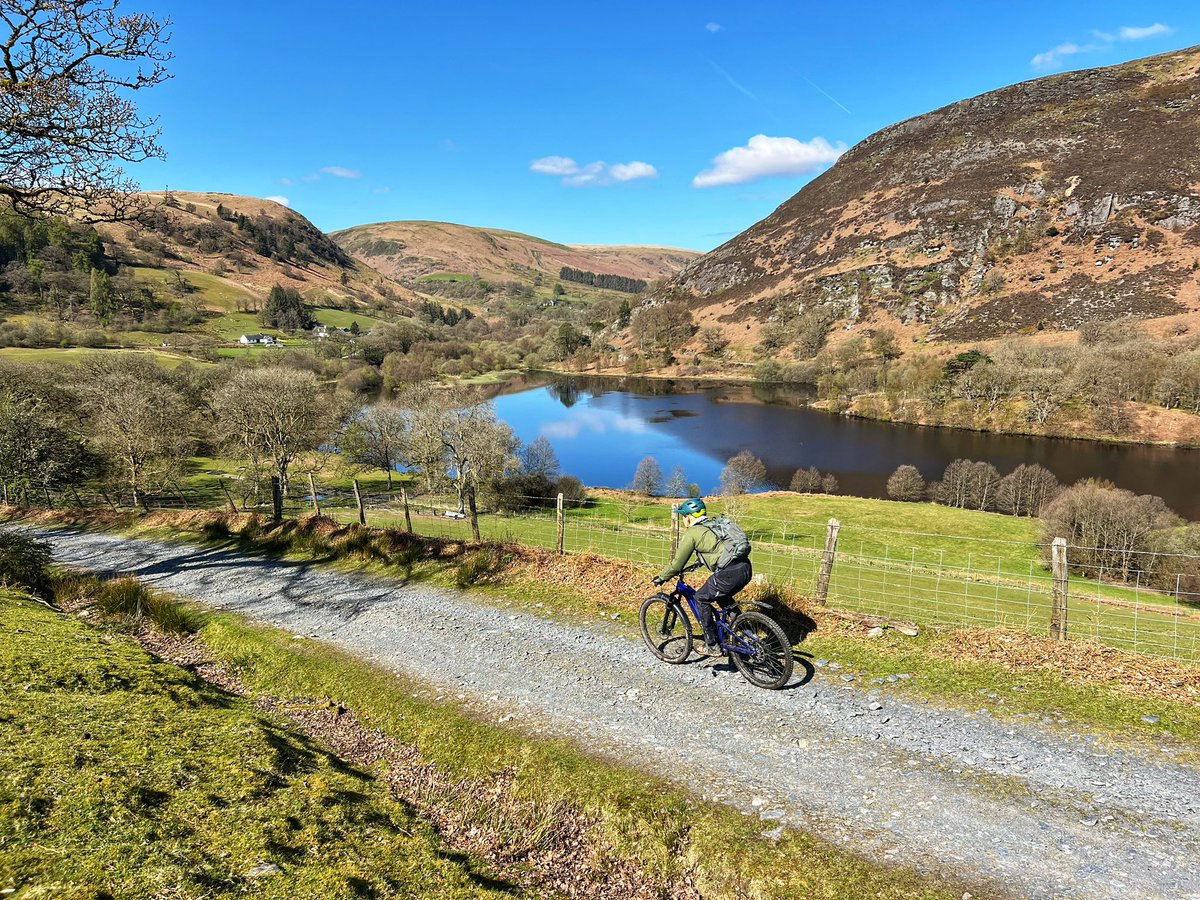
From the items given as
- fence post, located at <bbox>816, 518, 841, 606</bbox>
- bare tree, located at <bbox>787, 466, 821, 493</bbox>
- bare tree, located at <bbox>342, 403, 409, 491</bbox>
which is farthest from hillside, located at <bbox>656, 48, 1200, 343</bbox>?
fence post, located at <bbox>816, 518, 841, 606</bbox>

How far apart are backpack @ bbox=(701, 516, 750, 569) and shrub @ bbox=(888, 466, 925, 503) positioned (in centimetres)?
5689

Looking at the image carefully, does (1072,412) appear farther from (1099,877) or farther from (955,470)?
(1099,877)

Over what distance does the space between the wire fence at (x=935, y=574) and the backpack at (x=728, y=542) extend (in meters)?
2.90

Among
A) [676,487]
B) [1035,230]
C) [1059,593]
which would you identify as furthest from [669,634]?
[1035,230]

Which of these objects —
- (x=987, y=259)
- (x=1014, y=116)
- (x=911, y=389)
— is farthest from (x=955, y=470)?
(x=1014, y=116)

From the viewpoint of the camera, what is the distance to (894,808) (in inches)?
229

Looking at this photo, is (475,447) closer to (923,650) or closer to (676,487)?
(676,487)

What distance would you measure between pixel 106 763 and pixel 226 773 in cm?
97

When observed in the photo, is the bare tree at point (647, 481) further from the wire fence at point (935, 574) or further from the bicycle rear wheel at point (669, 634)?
the bicycle rear wheel at point (669, 634)

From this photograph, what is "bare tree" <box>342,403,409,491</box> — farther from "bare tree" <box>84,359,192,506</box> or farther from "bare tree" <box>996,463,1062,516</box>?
"bare tree" <box>996,463,1062,516</box>

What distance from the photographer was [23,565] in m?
12.8

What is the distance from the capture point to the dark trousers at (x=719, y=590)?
8.09 meters

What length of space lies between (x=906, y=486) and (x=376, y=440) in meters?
58.3

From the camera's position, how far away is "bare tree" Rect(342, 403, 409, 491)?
195ft
